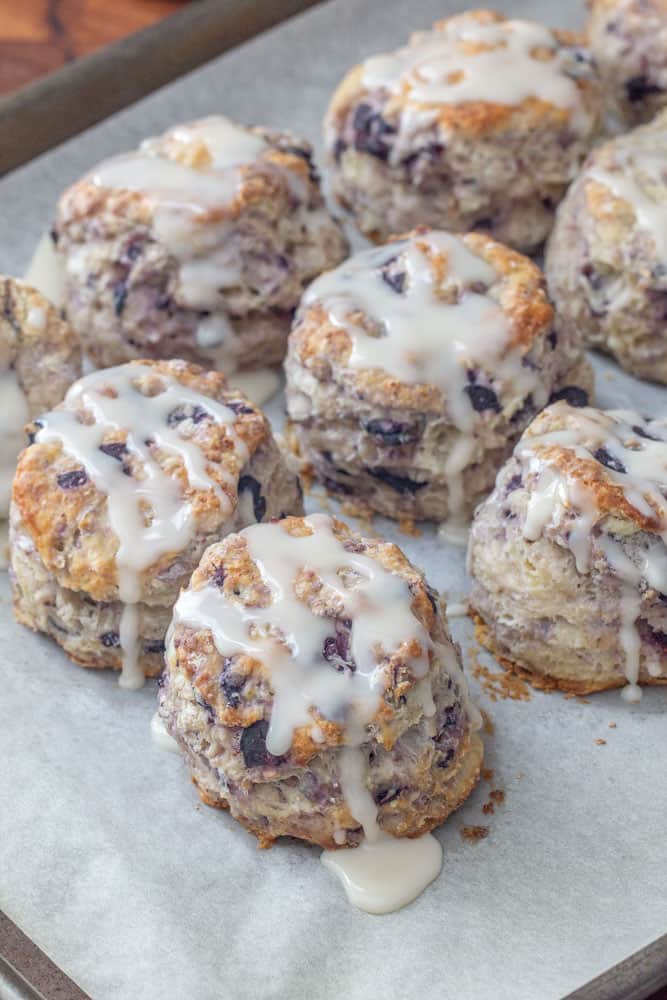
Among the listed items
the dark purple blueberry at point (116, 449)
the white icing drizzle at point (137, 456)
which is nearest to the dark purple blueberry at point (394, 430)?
the white icing drizzle at point (137, 456)

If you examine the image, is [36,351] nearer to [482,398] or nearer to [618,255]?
[482,398]

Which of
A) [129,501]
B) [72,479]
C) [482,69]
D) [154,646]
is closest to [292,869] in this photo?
[154,646]

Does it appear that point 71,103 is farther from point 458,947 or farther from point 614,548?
point 458,947

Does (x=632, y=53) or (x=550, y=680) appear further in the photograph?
(x=632, y=53)

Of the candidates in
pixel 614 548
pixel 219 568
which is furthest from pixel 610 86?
pixel 219 568

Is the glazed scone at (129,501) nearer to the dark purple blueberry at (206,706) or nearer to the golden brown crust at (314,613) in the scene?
the golden brown crust at (314,613)

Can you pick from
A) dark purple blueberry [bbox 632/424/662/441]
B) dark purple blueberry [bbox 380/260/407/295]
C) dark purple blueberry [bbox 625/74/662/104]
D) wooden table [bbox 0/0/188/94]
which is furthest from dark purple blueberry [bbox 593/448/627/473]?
wooden table [bbox 0/0/188/94]
